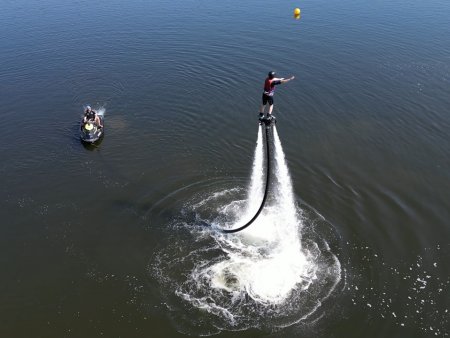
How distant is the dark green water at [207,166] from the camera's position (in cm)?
1912

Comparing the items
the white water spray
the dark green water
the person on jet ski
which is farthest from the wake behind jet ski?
the white water spray

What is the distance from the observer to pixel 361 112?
115 ft

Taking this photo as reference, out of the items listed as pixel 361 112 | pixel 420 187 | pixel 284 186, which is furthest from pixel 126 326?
pixel 361 112

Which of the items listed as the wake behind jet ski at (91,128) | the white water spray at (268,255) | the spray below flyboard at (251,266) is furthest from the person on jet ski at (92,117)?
the white water spray at (268,255)

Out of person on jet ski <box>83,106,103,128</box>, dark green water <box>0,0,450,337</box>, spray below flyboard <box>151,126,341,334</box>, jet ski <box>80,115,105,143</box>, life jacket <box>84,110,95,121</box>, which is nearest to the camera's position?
spray below flyboard <box>151,126,341,334</box>

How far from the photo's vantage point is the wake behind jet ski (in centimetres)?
3147

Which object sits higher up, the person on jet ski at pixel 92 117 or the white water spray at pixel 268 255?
the person on jet ski at pixel 92 117

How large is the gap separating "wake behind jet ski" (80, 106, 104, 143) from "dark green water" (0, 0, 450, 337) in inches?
37.1

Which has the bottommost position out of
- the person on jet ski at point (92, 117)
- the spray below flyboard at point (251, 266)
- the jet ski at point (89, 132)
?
the spray below flyboard at point (251, 266)

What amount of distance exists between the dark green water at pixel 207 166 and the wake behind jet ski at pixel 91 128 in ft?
3.09

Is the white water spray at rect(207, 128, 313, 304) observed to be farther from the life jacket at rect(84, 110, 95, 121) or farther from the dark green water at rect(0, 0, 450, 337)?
the life jacket at rect(84, 110, 95, 121)

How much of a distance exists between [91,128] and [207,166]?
10180 mm

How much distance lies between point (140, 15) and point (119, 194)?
137 feet

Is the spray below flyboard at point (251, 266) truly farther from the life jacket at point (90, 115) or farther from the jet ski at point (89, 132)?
the life jacket at point (90, 115)
